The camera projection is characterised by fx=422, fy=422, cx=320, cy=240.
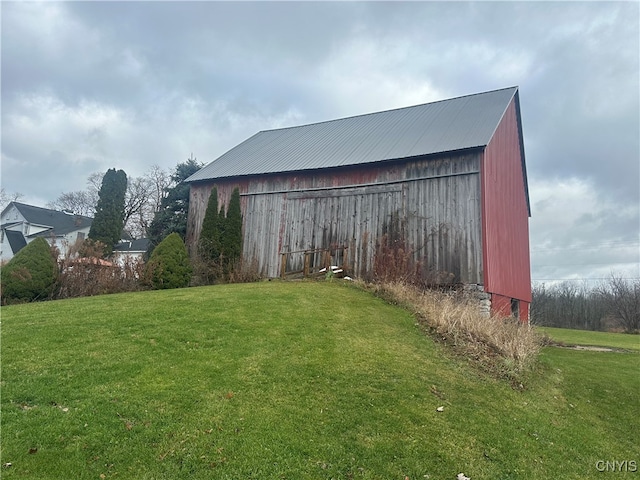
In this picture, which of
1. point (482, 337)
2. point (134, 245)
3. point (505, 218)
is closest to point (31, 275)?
point (482, 337)

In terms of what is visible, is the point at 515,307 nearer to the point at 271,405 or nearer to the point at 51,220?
the point at 271,405

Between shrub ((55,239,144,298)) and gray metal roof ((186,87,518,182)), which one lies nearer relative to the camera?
shrub ((55,239,144,298))

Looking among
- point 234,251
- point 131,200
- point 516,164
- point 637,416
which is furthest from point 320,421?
point 131,200

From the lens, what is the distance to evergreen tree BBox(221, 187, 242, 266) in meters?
17.8

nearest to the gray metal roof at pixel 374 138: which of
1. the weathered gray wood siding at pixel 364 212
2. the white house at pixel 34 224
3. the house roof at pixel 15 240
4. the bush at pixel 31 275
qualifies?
the weathered gray wood siding at pixel 364 212

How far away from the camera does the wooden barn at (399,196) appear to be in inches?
565

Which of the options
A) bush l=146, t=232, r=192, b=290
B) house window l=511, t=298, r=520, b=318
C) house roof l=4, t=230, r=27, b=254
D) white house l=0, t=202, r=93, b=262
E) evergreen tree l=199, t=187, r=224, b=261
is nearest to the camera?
bush l=146, t=232, r=192, b=290

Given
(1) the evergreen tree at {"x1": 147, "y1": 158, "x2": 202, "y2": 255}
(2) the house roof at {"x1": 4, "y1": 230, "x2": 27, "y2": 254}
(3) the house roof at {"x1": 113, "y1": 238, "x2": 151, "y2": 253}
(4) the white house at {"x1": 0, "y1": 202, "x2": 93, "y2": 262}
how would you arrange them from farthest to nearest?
(4) the white house at {"x1": 0, "y1": 202, "x2": 93, "y2": 262} → (3) the house roof at {"x1": 113, "y1": 238, "x2": 151, "y2": 253} → (2) the house roof at {"x1": 4, "y1": 230, "x2": 27, "y2": 254} → (1) the evergreen tree at {"x1": 147, "y1": 158, "x2": 202, "y2": 255}

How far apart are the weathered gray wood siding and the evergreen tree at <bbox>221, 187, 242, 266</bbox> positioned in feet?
1.31

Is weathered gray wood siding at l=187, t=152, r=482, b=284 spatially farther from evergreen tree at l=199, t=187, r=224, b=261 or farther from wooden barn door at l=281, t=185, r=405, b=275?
evergreen tree at l=199, t=187, r=224, b=261

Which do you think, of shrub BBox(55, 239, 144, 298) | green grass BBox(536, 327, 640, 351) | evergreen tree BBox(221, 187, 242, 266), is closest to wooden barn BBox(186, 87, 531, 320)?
evergreen tree BBox(221, 187, 242, 266)

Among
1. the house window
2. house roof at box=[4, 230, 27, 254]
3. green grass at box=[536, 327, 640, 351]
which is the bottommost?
green grass at box=[536, 327, 640, 351]

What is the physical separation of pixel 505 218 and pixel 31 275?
16648 mm

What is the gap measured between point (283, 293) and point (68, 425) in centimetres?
728
